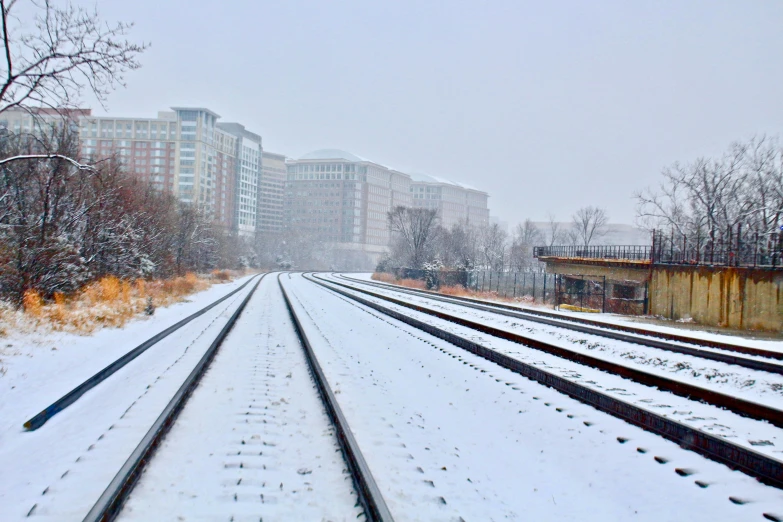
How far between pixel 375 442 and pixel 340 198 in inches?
7083

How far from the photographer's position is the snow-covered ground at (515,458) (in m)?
4.52

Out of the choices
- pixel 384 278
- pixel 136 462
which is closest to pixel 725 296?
pixel 136 462

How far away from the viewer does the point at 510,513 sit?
177 inches

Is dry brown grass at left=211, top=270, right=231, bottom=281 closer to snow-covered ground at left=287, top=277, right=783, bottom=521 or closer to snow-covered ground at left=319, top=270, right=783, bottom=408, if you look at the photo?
snow-covered ground at left=319, top=270, right=783, bottom=408

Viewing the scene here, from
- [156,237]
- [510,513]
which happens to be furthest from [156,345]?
[156,237]

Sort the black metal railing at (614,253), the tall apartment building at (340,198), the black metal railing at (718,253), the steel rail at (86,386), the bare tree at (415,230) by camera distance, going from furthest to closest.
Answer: the tall apartment building at (340,198) < the bare tree at (415,230) < the black metal railing at (614,253) < the black metal railing at (718,253) < the steel rail at (86,386)

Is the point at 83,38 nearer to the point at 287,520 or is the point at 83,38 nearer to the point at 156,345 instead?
the point at 156,345

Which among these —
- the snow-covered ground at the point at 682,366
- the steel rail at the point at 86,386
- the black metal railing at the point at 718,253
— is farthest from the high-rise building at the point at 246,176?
the snow-covered ground at the point at 682,366

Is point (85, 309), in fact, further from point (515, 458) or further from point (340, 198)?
point (340, 198)

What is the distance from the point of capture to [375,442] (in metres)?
6.04

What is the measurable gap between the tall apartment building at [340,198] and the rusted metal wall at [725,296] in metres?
154

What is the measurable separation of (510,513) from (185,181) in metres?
149

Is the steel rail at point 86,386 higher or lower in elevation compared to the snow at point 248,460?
lower

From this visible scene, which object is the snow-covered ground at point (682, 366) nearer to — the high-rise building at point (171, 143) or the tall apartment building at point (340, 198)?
the high-rise building at point (171, 143)
